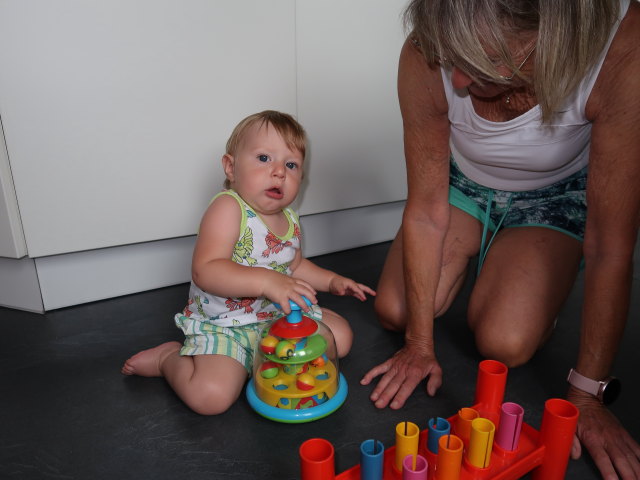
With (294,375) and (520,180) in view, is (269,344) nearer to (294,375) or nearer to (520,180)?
(294,375)

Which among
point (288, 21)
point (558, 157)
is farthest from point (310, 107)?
point (558, 157)

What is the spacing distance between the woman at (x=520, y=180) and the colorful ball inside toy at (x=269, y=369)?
6.6 inches

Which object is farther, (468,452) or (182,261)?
(182,261)

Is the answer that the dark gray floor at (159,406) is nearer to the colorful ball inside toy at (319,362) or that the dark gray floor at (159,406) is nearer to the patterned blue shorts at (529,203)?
the colorful ball inside toy at (319,362)

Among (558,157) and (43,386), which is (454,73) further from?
(43,386)

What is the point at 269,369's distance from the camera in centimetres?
84

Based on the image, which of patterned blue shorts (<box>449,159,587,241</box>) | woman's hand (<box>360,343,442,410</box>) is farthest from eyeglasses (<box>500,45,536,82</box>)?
woman's hand (<box>360,343,442,410</box>)

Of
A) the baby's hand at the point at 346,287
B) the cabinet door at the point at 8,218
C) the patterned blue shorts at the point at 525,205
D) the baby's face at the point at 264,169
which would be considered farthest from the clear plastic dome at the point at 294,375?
the cabinet door at the point at 8,218

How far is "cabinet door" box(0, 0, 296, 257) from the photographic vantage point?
1013 mm

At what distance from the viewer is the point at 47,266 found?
117 cm

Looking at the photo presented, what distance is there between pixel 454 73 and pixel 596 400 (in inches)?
20.4

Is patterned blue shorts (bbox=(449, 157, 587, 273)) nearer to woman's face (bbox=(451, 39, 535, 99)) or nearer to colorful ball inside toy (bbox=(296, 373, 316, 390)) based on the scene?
woman's face (bbox=(451, 39, 535, 99))

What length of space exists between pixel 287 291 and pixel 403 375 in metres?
0.27

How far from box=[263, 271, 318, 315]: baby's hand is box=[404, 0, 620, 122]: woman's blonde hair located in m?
Result: 0.39
